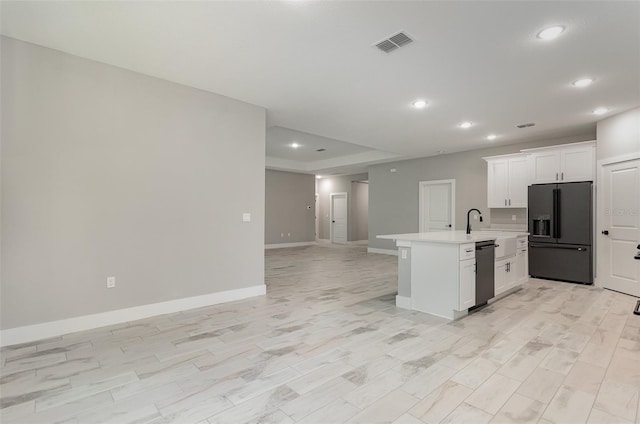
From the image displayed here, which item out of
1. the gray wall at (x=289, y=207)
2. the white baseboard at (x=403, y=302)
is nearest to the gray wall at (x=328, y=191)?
the gray wall at (x=289, y=207)

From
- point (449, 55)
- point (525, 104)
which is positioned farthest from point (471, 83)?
point (525, 104)

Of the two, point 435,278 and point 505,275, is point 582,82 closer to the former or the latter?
point 505,275

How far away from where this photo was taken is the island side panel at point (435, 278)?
344 centimetres

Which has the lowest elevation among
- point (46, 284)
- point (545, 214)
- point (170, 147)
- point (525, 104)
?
point (46, 284)

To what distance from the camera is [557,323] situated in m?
3.37

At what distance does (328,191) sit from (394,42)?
10.2 meters

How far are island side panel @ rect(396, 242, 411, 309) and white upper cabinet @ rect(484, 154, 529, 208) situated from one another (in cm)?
365

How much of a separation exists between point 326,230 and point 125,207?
1008cm

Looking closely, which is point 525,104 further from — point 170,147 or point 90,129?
point 90,129

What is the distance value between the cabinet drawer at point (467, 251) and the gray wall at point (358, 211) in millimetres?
8533

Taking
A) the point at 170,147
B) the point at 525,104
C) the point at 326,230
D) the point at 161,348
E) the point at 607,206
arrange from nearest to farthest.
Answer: the point at 161,348
the point at 170,147
the point at 525,104
the point at 607,206
the point at 326,230

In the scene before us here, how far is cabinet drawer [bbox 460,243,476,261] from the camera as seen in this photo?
135 inches

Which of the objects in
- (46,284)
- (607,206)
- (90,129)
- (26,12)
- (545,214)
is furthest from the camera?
(545,214)

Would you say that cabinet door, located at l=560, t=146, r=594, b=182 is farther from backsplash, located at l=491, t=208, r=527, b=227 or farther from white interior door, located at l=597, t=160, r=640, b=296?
backsplash, located at l=491, t=208, r=527, b=227
